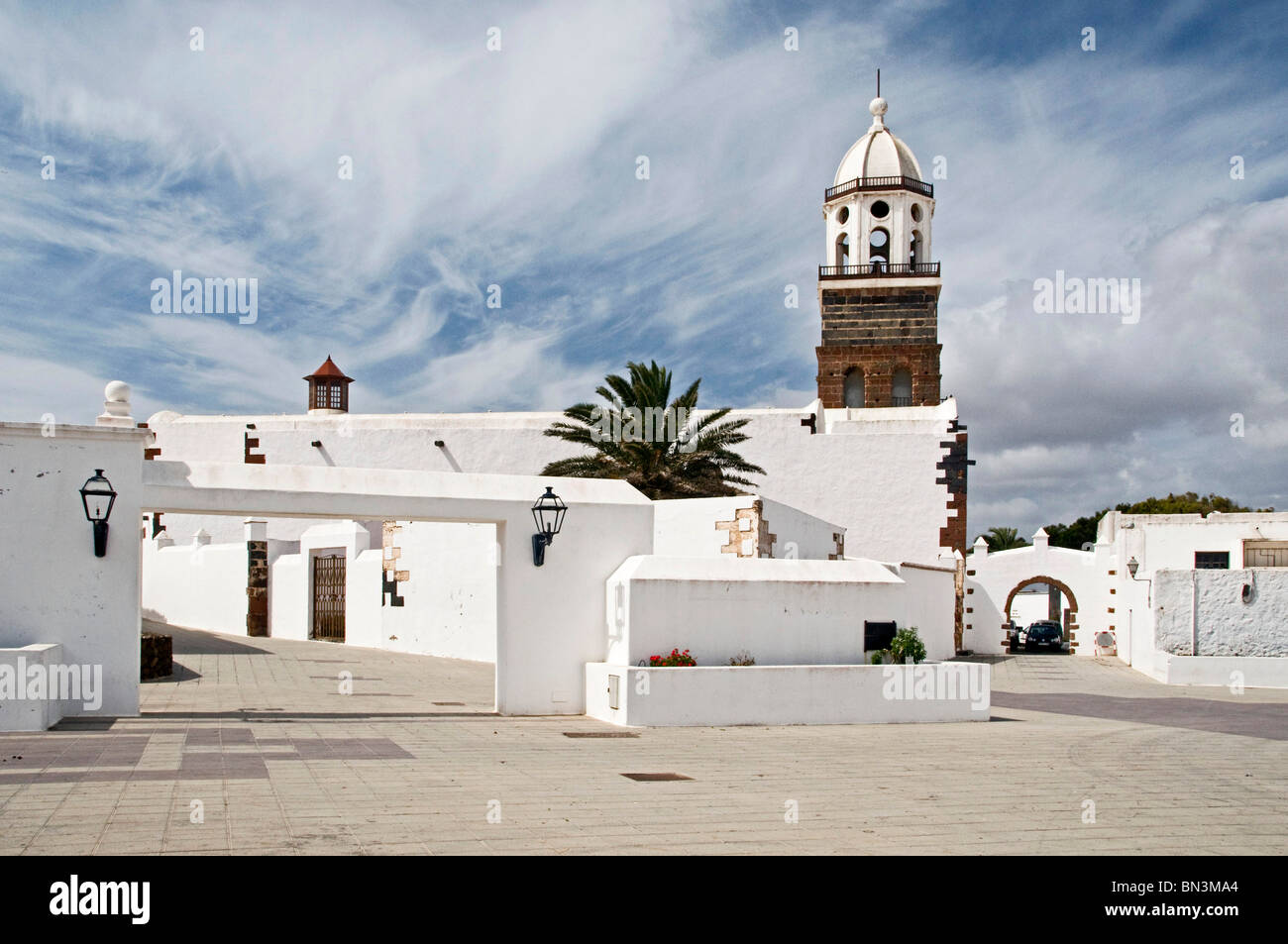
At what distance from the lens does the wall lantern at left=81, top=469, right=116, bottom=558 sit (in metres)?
11.7

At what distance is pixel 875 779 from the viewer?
31.0 ft

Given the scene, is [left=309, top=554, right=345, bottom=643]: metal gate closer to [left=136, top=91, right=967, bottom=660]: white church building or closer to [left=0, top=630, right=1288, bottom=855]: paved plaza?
[left=136, top=91, right=967, bottom=660]: white church building

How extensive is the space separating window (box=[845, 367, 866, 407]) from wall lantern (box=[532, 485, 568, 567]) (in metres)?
25.3

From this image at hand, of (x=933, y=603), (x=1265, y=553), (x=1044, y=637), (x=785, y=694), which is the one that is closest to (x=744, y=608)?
(x=785, y=694)

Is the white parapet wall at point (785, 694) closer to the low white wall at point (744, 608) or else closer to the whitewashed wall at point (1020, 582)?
the low white wall at point (744, 608)

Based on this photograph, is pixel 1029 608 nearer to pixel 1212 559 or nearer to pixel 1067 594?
pixel 1067 594

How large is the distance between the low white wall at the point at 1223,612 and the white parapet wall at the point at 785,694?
466 inches

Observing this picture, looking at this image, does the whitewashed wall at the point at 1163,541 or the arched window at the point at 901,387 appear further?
the arched window at the point at 901,387

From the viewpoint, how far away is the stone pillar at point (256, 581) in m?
28.5

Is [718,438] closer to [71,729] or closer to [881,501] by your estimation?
[881,501]

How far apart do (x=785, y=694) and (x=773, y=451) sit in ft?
60.9

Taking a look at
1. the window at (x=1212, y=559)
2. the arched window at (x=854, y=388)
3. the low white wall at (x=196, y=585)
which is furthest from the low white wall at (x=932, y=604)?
the low white wall at (x=196, y=585)
